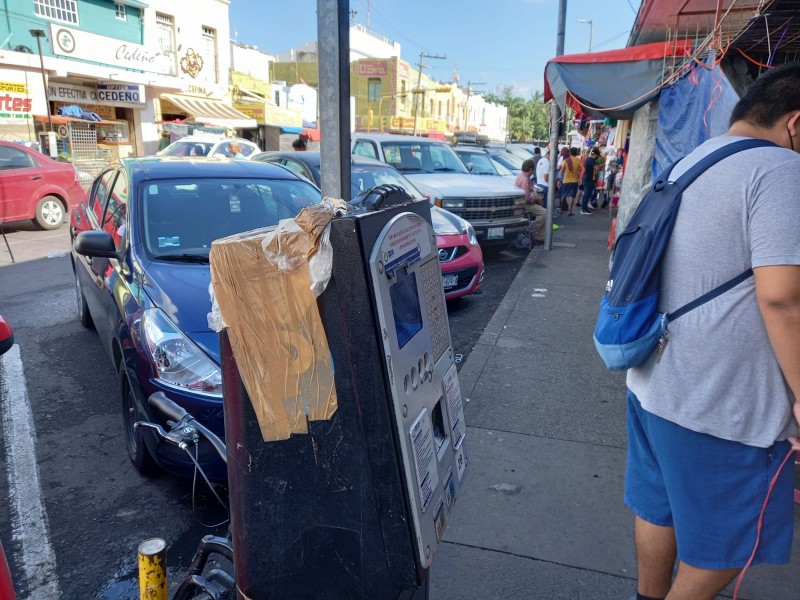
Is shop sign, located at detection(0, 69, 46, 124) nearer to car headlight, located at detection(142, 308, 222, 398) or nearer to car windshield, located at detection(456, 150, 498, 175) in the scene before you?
car windshield, located at detection(456, 150, 498, 175)

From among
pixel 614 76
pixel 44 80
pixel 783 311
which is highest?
pixel 44 80

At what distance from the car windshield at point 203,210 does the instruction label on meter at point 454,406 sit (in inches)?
91.6

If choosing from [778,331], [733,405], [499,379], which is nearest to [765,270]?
[778,331]

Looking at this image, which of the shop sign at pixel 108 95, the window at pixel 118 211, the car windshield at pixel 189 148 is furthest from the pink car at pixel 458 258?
the shop sign at pixel 108 95

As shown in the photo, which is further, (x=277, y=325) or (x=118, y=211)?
(x=118, y=211)

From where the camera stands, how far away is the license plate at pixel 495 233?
29.8ft

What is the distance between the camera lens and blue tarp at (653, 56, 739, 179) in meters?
5.65

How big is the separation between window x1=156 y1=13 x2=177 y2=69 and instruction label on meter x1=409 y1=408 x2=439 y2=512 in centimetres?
2521

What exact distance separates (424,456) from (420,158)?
30.7ft

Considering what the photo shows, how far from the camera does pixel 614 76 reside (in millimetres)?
6711

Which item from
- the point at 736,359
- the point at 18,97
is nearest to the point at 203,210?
the point at 736,359

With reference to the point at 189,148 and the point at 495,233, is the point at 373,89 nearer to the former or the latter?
the point at 189,148

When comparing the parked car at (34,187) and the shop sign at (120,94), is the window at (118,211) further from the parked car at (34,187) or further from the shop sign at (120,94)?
the shop sign at (120,94)

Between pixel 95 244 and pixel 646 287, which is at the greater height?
pixel 646 287
